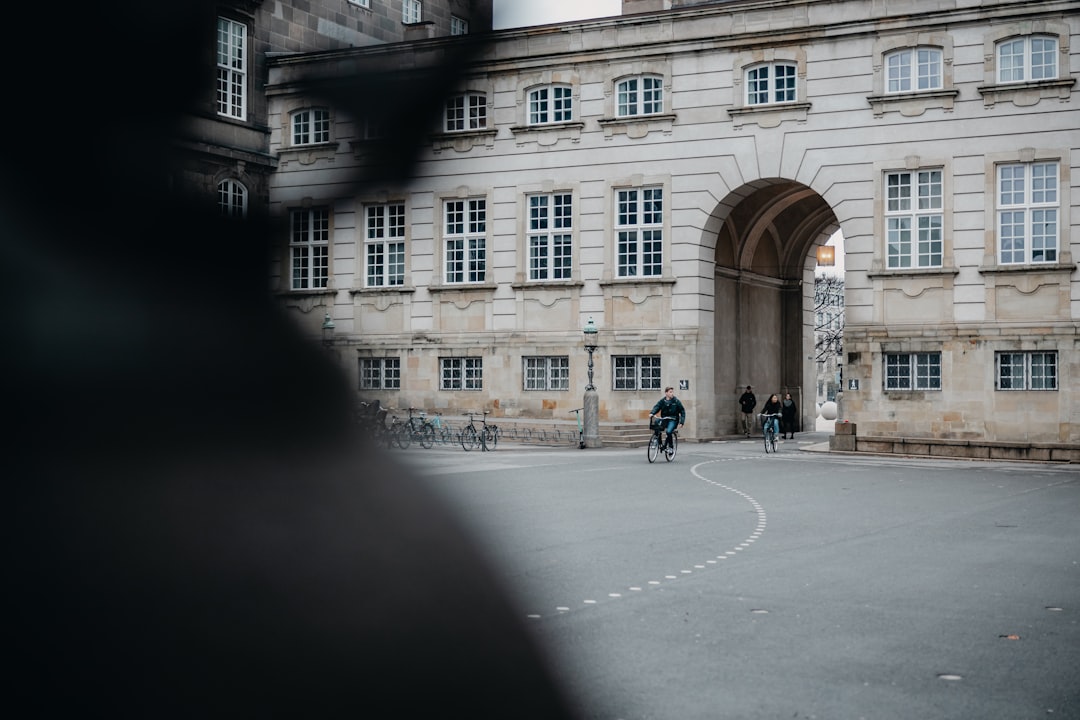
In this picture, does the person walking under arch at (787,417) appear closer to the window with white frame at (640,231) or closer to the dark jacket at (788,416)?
the dark jacket at (788,416)

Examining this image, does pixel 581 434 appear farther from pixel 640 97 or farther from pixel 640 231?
pixel 640 97

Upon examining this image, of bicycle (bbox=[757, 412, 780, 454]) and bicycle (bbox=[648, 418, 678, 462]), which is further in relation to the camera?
bicycle (bbox=[757, 412, 780, 454])

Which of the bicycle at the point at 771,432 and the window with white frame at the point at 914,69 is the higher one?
the window with white frame at the point at 914,69

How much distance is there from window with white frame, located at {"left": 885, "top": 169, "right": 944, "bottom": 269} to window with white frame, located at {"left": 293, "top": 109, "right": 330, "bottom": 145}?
36598 mm

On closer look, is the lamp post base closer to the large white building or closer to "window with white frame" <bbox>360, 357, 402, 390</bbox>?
the large white building

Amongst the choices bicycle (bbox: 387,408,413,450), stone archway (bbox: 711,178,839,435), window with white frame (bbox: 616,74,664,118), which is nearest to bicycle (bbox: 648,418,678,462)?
stone archway (bbox: 711,178,839,435)

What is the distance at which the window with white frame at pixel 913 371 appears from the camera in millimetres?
36000

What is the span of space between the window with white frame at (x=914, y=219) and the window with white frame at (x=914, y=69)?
7.70 ft

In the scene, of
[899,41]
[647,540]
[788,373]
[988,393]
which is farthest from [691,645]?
[788,373]

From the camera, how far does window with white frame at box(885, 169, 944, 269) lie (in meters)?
36.6

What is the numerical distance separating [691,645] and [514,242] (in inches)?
1278

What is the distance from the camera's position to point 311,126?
1692 millimetres

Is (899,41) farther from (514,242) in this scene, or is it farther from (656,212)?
(514,242)

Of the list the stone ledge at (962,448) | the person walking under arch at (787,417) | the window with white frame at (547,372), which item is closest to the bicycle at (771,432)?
the stone ledge at (962,448)
